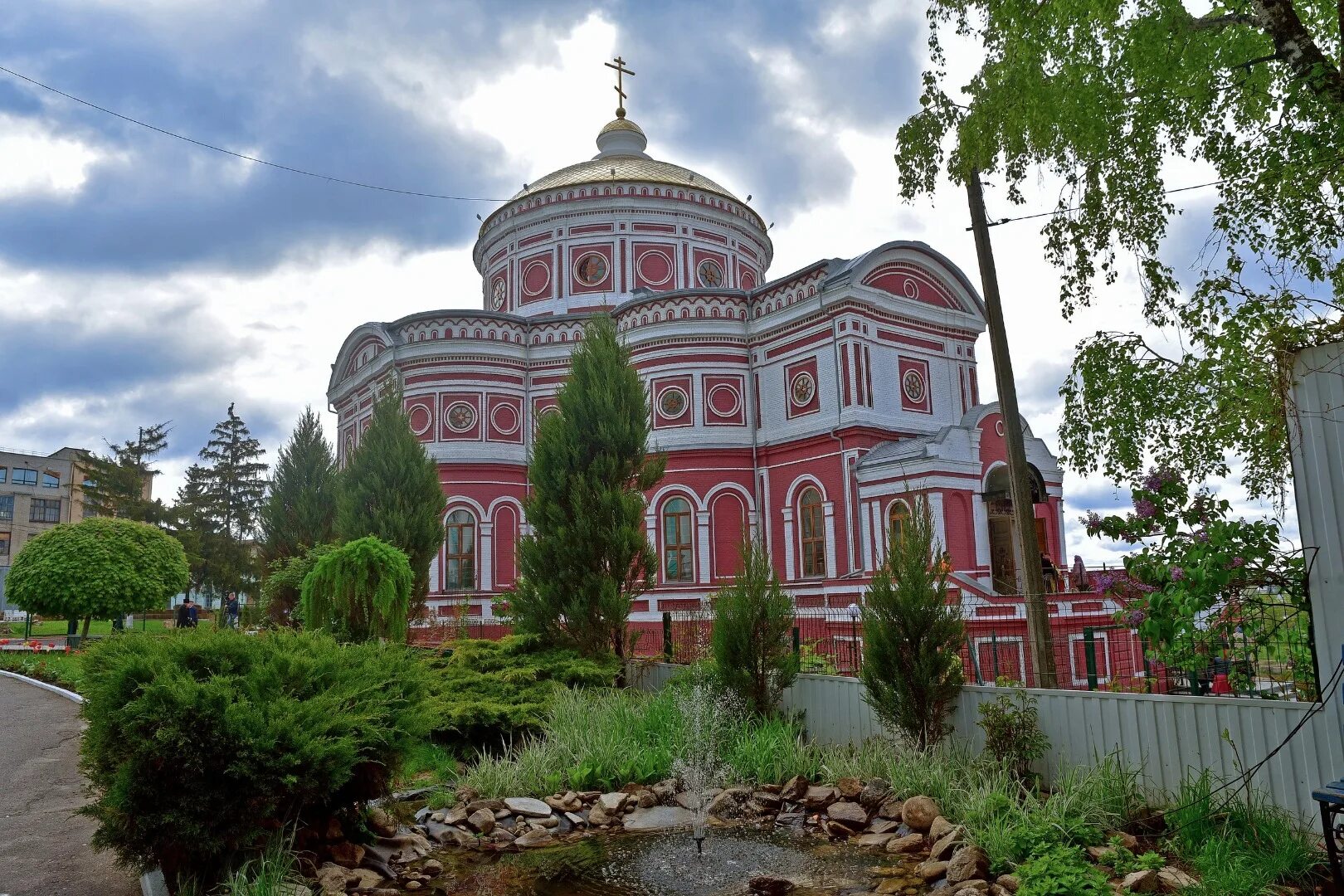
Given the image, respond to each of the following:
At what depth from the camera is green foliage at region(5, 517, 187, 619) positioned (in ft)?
81.4

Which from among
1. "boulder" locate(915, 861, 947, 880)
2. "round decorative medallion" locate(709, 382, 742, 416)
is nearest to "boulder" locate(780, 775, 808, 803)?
"boulder" locate(915, 861, 947, 880)

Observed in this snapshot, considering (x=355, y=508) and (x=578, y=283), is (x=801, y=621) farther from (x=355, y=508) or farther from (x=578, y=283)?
(x=578, y=283)

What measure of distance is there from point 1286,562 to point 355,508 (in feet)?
47.9

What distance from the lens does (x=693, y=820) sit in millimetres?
8117

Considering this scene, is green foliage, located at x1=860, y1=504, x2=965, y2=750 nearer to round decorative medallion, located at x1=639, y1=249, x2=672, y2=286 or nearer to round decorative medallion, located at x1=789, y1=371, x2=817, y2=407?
round decorative medallion, located at x1=789, y1=371, x2=817, y2=407

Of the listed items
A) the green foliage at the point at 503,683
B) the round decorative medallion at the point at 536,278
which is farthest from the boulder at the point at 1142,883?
the round decorative medallion at the point at 536,278

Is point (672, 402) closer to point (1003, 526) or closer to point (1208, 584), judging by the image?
point (1003, 526)

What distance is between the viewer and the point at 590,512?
1337cm

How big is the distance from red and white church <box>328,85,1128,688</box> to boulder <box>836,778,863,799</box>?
951 centimetres

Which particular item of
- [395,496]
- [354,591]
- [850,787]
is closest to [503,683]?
[354,591]

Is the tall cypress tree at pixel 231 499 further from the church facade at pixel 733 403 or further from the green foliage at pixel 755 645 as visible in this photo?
the green foliage at pixel 755 645

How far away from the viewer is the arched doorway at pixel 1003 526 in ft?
63.9

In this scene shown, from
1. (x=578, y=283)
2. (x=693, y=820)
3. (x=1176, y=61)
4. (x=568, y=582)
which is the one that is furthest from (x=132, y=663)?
(x=578, y=283)

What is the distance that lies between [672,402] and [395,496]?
8.20 metres
